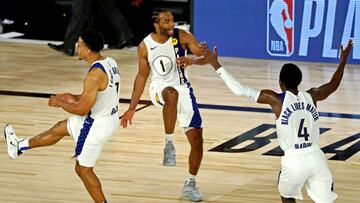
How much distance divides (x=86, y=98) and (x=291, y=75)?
1672mm

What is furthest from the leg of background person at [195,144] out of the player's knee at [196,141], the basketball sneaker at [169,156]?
the basketball sneaker at [169,156]

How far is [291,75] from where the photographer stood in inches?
290

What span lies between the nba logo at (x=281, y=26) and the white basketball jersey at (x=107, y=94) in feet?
24.8

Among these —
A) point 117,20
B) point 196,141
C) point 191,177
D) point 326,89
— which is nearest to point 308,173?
point 326,89

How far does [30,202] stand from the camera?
875 centimetres

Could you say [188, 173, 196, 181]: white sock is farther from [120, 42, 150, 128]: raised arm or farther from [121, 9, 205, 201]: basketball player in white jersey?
[120, 42, 150, 128]: raised arm

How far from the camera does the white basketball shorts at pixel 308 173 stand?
7.29 meters

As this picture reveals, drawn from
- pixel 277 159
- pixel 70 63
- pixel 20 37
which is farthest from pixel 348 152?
pixel 20 37

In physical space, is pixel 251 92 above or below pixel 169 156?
above

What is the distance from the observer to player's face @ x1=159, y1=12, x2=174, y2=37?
8977 millimetres

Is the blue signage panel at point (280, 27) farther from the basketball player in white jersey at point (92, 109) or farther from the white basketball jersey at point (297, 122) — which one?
the white basketball jersey at point (297, 122)

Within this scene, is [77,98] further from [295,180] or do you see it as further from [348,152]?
[348,152]

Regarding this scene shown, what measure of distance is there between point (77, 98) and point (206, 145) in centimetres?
299

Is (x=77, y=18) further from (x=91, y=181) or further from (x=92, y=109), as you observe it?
(x=91, y=181)
